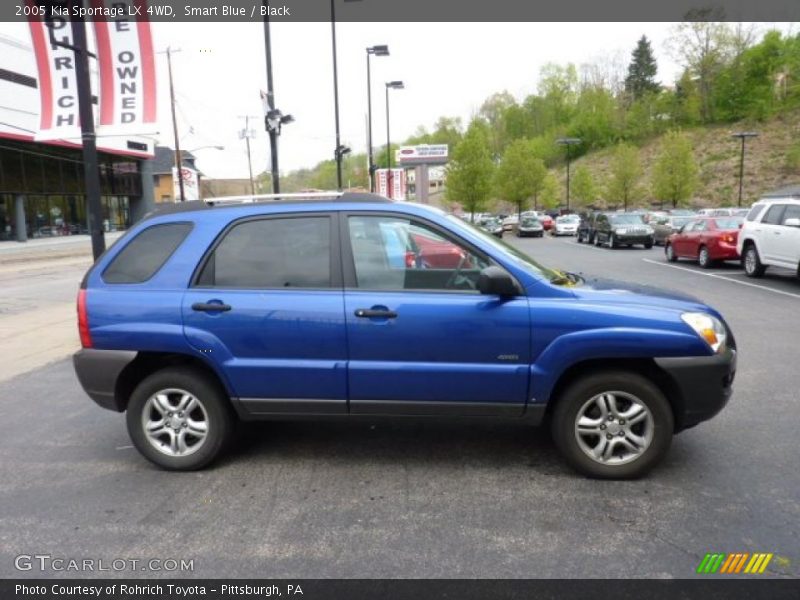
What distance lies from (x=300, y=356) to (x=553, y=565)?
75.3 inches

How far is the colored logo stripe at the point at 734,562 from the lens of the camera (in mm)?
2965

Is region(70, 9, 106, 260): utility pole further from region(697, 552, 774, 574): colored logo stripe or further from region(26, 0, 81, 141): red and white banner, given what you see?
region(697, 552, 774, 574): colored logo stripe

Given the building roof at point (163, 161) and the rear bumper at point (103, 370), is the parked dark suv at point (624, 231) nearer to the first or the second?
the rear bumper at point (103, 370)

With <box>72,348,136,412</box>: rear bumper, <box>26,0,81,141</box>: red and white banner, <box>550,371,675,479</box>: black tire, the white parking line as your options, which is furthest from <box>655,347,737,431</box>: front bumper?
the white parking line

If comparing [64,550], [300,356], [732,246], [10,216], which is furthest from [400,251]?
[10,216]

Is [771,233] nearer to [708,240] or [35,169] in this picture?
[708,240]

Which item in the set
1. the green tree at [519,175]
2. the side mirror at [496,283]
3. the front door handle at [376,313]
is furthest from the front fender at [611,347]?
the green tree at [519,175]

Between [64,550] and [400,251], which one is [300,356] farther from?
[64,550]

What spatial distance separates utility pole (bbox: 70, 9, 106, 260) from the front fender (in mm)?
5856

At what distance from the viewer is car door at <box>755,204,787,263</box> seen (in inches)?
515

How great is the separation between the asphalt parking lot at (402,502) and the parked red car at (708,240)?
12.5 meters

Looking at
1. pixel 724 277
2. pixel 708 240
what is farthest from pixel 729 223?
pixel 724 277

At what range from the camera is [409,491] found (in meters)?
3.87

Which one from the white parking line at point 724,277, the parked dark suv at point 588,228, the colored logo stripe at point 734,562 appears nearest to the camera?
the colored logo stripe at point 734,562
